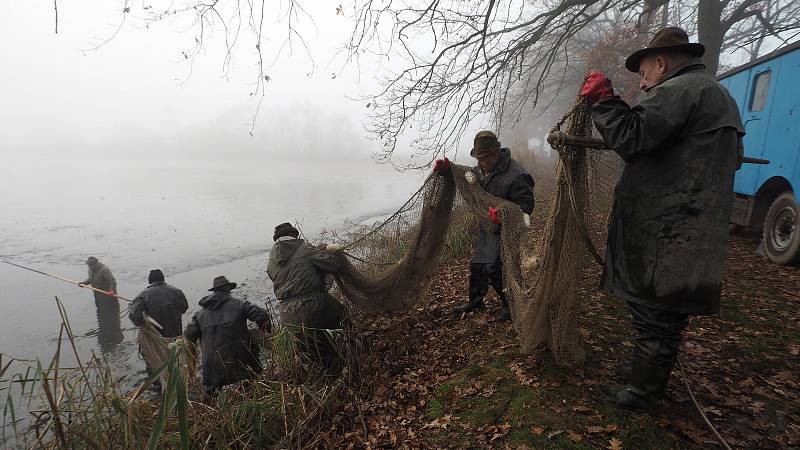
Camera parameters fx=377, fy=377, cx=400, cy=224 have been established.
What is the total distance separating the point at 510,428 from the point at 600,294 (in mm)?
2870

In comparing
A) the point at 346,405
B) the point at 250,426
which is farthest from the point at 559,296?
the point at 250,426

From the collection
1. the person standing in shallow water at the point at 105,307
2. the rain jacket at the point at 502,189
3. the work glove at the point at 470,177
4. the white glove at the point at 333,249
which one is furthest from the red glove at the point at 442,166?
the person standing in shallow water at the point at 105,307

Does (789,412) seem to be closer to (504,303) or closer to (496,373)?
(496,373)

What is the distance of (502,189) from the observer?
444 centimetres

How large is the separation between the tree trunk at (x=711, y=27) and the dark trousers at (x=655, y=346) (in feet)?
31.9

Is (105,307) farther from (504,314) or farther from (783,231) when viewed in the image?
(783,231)

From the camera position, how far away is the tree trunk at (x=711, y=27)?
8906 mm

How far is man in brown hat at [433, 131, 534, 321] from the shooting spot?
4.34 m

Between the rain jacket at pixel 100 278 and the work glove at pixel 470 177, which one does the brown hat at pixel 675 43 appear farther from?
the rain jacket at pixel 100 278

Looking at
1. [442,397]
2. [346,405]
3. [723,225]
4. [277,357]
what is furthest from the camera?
[277,357]

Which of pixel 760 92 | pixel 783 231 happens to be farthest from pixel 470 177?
pixel 760 92

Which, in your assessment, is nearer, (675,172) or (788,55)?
(675,172)

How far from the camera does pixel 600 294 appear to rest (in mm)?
5008

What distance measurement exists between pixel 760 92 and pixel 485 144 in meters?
Result: 5.99
